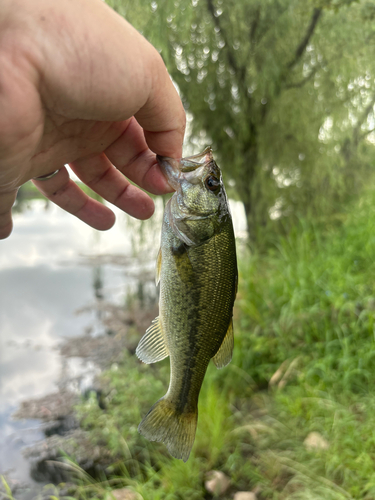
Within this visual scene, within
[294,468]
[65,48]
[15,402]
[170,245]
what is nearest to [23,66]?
[65,48]

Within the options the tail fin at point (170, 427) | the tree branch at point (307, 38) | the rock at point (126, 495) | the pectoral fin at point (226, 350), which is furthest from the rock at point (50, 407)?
the tree branch at point (307, 38)

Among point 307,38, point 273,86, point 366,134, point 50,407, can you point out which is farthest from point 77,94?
point 366,134

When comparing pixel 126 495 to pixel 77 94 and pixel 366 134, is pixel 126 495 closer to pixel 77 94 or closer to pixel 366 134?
pixel 77 94

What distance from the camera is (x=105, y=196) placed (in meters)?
1.80

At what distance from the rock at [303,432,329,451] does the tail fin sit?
1.98 meters

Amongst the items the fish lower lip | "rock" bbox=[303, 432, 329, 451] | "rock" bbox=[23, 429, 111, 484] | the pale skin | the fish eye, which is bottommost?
"rock" bbox=[23, 429, 111, 484]

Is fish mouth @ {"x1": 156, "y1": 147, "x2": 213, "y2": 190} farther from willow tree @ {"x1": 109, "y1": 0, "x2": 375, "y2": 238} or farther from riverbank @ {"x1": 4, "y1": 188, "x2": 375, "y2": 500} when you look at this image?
willow tree @ {"x1": 109, "y1": 0, "x2": 375, "y2": 238}

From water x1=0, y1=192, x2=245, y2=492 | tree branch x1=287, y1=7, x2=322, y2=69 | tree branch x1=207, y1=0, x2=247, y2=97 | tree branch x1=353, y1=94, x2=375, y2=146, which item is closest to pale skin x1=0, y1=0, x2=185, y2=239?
water x1=0, y1=192, x2=245, y2=492

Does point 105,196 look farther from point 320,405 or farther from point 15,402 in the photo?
point 15,402

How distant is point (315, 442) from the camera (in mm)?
2768

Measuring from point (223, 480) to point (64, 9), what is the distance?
3.19 m

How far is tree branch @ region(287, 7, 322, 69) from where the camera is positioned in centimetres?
426

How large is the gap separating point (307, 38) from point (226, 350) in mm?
4612

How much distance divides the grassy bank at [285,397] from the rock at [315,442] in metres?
0.01
